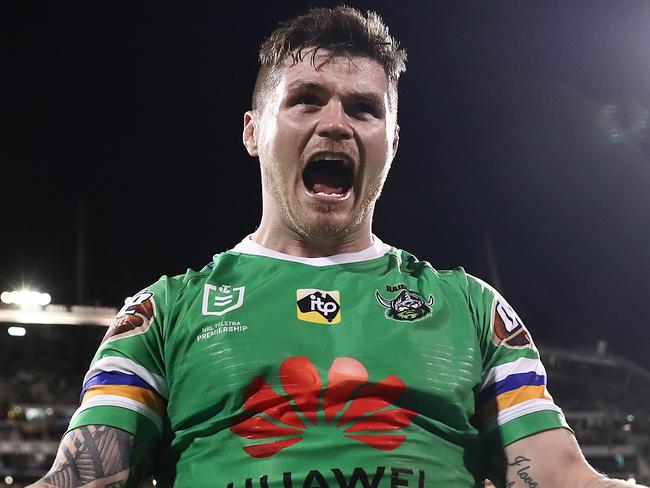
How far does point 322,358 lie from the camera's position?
1865mm

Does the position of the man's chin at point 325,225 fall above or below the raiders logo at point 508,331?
above

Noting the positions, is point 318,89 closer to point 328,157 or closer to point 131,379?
point 328,157

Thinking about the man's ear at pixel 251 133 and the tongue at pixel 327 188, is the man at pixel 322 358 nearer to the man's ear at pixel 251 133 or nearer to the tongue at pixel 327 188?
the tongue at pixel 327 188

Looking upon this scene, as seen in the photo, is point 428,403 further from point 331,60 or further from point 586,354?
point 586,354

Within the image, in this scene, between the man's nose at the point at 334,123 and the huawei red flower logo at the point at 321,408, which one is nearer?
the huawei red flower logo at the point at 321,408

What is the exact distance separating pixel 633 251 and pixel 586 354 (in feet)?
9.70

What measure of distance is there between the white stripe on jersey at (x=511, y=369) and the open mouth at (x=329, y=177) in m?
0.66

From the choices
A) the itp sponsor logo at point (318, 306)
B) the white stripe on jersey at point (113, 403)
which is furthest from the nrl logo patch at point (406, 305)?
the white stripe on jersey at point (113, 403)

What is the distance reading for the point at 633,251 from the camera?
1838cm

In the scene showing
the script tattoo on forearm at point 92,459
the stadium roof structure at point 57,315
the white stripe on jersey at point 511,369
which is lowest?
the script tattoo on forearm at point 92,459

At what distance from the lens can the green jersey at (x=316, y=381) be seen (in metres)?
1.76

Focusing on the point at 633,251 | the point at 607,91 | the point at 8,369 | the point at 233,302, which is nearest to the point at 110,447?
the point at 233,302

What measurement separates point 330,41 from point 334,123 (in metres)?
0.30

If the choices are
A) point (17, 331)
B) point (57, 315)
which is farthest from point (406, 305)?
point (17, 331)
